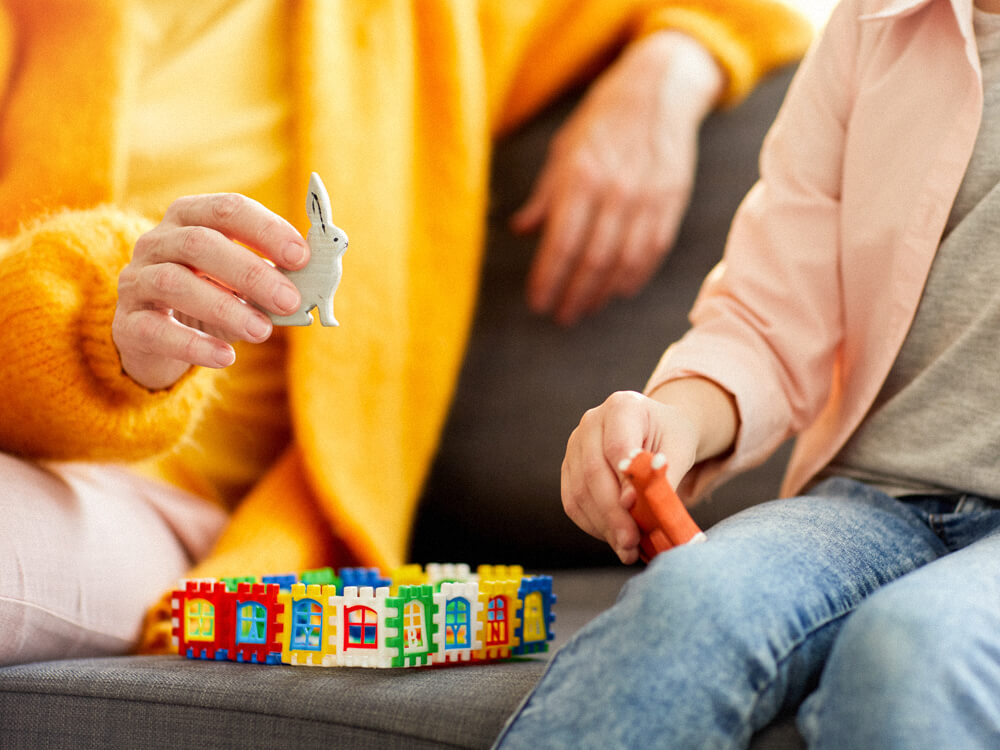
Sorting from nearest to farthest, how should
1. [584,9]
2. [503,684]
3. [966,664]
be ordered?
1. [966,664]
2. [503,684]
3. [584,9]

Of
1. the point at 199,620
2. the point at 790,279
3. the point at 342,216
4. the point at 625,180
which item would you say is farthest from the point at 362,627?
the point at 625,180

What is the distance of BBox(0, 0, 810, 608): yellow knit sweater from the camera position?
0.70 metres

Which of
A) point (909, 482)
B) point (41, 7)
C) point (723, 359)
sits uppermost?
point (41, 7)

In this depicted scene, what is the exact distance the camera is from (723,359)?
685 mm

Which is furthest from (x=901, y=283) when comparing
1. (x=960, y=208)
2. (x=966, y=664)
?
(x=966, y=664)

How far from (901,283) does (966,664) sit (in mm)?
360

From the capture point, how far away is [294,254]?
Answer: 0.55m

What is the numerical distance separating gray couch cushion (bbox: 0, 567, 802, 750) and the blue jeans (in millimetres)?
87

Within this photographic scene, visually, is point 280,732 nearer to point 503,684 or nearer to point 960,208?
point 503,684

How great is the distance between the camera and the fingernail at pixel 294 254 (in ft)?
1.81

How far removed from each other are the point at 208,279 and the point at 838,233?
0.48 metres

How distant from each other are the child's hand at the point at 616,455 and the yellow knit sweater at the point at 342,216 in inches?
13.2

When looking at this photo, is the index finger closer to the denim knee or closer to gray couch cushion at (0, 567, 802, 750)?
gray couch cushion at (0, 567, 802, 750)

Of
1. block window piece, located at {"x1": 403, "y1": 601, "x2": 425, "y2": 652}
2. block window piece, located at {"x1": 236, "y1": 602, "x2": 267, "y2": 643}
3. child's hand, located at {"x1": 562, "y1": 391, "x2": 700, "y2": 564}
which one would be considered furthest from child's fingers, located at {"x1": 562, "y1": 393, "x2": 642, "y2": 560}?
block window piece, located at {"x1": 236, "y1": 602, "x2": 267, "y2": 643}
